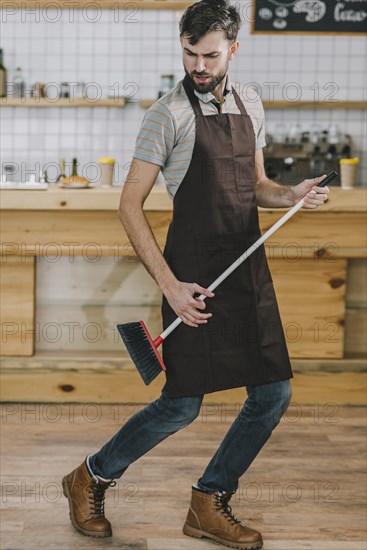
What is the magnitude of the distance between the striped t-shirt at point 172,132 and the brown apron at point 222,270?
27 millimetres

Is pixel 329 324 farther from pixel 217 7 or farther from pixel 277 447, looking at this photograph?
pixel 217 7

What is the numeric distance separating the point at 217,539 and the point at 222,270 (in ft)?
2.65

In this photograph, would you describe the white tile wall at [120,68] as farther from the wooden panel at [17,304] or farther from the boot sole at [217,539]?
the boot sole at [217,539]

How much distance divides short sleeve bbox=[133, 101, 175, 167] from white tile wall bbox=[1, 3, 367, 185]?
282 centimetres

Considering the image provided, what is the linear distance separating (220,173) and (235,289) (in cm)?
32

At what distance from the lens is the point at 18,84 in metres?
5.04

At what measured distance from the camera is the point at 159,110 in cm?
231

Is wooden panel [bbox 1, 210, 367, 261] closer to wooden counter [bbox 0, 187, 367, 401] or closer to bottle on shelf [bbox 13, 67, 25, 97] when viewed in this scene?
wooden counter [bbox 0, 187, 367, 401]

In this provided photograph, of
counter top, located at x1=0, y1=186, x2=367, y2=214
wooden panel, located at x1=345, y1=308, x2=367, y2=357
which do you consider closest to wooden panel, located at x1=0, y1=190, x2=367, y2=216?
counter top, located at x1=0, y1=186, x2=367, y2=214

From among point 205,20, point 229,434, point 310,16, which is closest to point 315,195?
point 205,20

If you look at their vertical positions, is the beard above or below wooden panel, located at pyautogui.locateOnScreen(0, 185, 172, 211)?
above

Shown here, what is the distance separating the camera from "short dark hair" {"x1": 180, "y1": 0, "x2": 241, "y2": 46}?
2.25 metres

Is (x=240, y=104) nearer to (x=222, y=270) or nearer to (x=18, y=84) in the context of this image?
(x=222, y=270)

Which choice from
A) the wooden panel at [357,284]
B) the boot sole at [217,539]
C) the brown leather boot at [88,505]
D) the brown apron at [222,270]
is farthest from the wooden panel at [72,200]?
the boot sole at [217,539]
